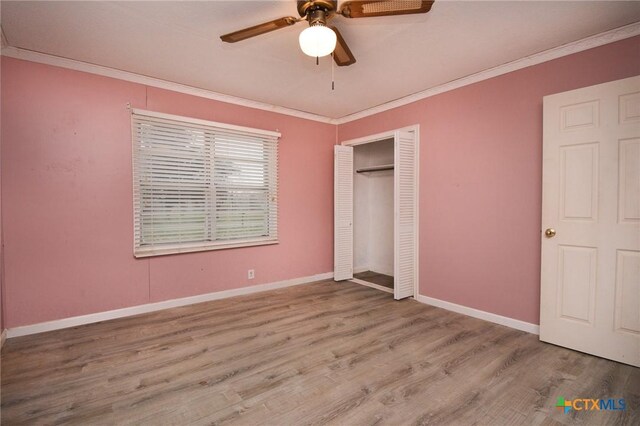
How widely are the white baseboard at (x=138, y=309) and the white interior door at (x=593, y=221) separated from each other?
10.3 feet

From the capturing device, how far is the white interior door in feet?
7.50

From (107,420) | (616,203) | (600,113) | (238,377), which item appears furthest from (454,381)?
(600,113)

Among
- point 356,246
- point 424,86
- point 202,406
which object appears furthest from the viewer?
point 356,246

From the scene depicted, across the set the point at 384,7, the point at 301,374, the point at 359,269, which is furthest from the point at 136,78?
the point at 359,269

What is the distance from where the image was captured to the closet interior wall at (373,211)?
5250mm

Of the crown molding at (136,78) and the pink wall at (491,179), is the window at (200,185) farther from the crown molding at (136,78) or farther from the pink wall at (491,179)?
the pink wall at (491,179)

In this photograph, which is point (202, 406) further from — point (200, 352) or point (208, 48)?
point (208, 48)

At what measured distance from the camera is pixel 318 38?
74.6 inches

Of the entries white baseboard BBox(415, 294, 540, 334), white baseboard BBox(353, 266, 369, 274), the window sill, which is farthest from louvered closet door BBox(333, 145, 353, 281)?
white baseboard BBox(415, 294, 540, 334)

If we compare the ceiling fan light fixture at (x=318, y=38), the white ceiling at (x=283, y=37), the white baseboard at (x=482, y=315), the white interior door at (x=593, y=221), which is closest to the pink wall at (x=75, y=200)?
the white ceiling at (x=283, y=37)

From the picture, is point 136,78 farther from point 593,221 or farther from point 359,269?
point 593,221

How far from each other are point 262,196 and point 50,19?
262cm

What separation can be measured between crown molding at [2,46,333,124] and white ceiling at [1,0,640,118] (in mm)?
77

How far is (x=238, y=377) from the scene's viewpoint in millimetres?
2176
